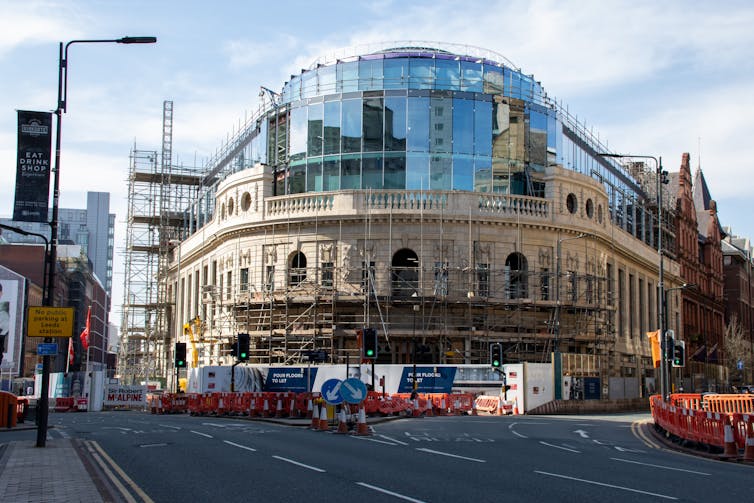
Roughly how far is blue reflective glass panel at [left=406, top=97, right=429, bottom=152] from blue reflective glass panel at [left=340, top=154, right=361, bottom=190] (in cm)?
302

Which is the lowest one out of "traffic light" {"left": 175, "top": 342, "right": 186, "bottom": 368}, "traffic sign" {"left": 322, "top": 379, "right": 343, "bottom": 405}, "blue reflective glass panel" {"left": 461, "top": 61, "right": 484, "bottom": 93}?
"traffic sign" {"left": 322, "top": 379, "right": 343, "bottom": 405}

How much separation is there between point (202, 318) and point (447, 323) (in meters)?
18.9

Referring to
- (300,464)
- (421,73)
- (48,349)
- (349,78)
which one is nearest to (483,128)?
(421,73)

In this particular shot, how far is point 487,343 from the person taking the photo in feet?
157

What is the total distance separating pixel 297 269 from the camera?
4853 centimetres

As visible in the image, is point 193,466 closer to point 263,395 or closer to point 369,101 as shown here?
point 263,395

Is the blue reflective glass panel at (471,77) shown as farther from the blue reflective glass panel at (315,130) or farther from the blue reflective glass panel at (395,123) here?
the blue reflective glass panel at (315,130)

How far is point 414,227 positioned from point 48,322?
95.6ft

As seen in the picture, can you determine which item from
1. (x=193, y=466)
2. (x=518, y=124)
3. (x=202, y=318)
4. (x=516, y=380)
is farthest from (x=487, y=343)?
(x=193, y=466)

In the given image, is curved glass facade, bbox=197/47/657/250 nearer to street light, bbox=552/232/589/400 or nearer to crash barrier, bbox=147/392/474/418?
street light, bbox=552/232/589/400

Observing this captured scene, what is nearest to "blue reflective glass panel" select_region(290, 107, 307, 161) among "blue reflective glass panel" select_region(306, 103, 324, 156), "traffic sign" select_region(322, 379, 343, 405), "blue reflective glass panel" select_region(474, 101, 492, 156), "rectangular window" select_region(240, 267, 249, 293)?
"blue reflective glass panel" select_region(306, 103, 324, 156)

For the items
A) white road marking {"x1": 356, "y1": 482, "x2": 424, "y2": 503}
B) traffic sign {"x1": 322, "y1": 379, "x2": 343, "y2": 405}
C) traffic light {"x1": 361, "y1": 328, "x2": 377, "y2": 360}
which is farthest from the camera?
traffic light {"x1": 361, "y1": 328, "x2": 377, "y2": 360}

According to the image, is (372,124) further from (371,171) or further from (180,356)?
(180,356)

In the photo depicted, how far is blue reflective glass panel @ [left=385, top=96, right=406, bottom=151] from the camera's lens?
51.2 m
